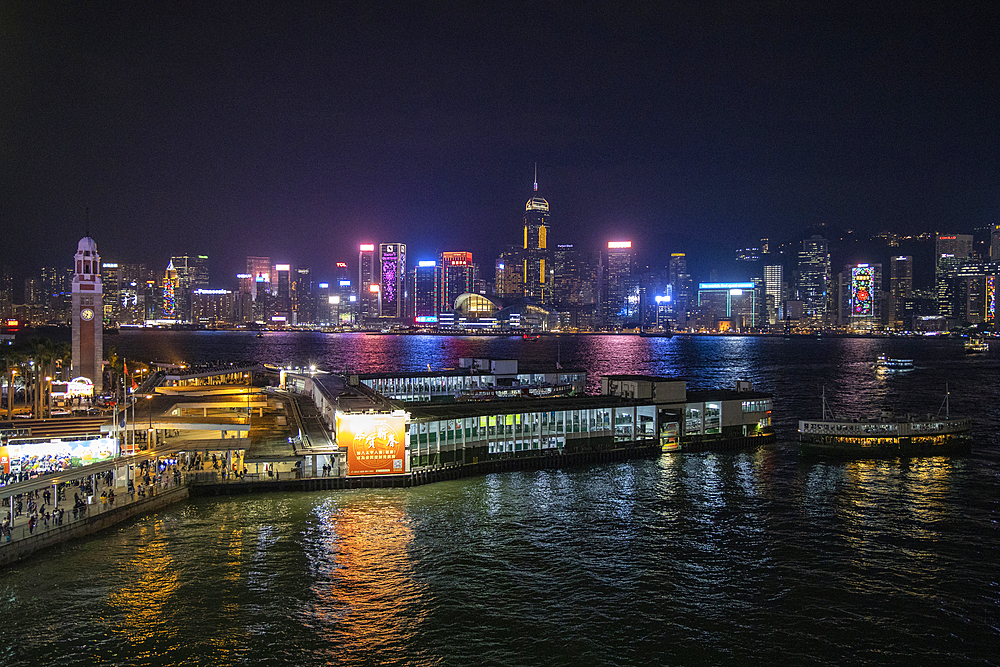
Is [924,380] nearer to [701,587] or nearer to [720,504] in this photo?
[720,504]

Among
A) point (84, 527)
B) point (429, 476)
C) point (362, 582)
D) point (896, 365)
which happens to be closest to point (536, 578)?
point (362, 582)

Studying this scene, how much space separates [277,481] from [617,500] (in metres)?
18.1

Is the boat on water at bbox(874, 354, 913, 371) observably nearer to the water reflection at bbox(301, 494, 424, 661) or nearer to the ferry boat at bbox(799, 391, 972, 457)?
the ferry boat at bbox(799, 391, 972, 457)

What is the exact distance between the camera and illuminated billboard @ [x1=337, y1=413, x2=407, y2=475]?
3875cm

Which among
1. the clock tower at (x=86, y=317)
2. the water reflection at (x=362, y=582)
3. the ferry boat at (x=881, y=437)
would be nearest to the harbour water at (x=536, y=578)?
the water reflection at (x=362, y=582)

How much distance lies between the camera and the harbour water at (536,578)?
21.4 meters

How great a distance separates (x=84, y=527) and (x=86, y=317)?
42313mm

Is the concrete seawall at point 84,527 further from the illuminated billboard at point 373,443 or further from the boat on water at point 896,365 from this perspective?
the boat on water at point 896,365

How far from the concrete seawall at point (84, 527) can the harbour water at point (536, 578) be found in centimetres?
55

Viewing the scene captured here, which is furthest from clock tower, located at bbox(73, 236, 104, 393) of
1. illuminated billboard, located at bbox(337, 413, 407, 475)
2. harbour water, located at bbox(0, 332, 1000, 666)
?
harbour water, located at bbox(0, 332, 1000, 666)

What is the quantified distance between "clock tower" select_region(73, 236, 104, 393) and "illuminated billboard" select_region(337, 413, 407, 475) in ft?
124

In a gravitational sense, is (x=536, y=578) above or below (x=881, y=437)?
below

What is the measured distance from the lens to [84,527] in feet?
95.5

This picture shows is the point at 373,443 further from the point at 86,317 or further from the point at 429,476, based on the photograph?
the point at 86,317
